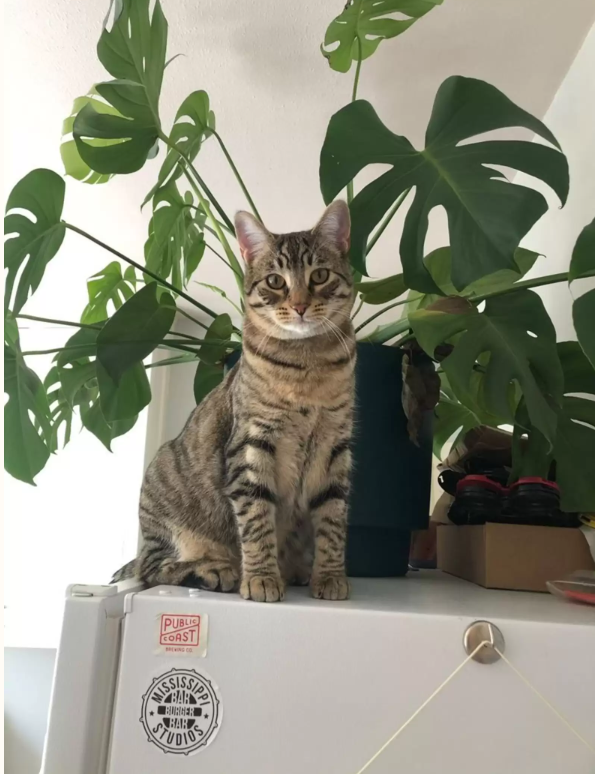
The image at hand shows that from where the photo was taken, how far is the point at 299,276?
2.91 ft

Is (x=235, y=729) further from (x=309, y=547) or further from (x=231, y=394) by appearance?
(x=231, y=394)

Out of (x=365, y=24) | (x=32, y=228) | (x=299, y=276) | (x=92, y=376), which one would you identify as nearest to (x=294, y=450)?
(x=299, y=276)

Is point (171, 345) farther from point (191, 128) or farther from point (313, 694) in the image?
point (313, 694)

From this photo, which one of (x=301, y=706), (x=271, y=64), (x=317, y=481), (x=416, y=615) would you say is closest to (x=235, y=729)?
(x=301, y=706)

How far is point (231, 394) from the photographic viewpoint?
36.5 inches

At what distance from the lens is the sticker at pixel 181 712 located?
492 mm

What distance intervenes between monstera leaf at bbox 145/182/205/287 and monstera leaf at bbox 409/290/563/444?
27.8 inches

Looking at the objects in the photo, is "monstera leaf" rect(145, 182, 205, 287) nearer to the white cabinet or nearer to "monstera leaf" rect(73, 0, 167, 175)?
"monstera leaf" rect(73, 0, 167, 175)

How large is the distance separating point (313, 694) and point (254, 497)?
12.5 inches

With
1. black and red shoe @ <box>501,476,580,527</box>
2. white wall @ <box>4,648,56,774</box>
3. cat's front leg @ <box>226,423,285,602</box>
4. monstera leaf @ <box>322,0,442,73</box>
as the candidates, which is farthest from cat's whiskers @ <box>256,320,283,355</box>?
white wall @ <box>4,648,56,774</box>

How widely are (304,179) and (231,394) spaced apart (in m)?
1.16

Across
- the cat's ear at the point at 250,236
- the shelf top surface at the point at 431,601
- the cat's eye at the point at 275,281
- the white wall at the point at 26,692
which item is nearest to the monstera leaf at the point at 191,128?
the cat's ear at the point at 250,236

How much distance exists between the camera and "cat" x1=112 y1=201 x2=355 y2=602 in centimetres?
78

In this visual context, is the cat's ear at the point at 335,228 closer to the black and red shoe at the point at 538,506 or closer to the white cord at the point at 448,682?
the black and red shoe at the point at 538,506
